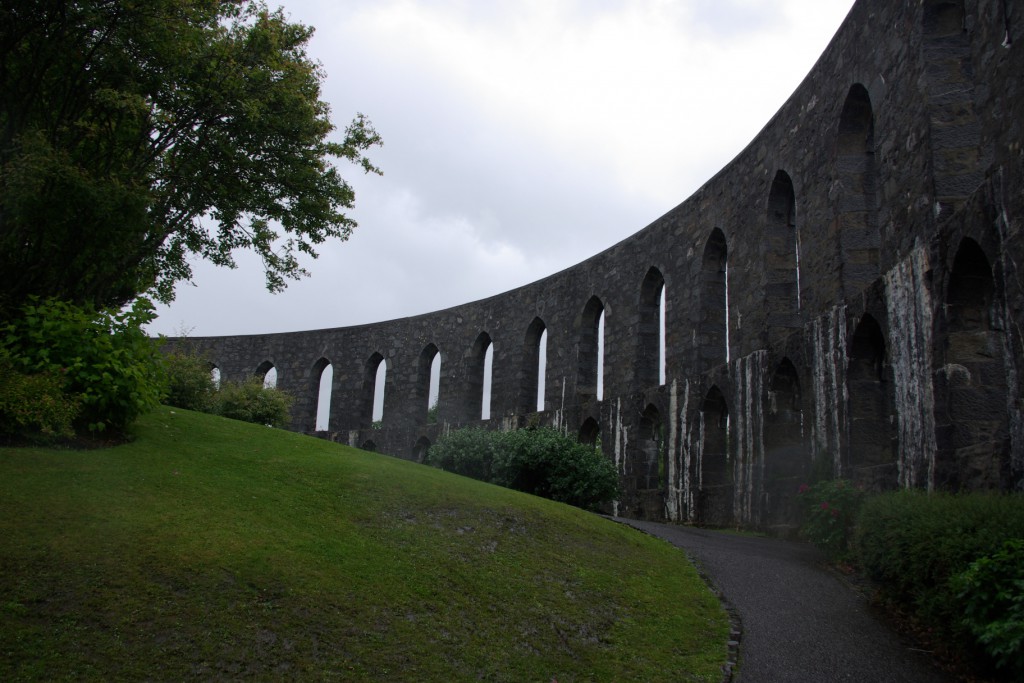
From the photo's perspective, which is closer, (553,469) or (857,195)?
(857,195)

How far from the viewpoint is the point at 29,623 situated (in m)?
4.27

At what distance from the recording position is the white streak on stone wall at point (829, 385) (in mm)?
10094

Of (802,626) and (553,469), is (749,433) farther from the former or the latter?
(802,626)

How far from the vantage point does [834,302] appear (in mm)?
11227

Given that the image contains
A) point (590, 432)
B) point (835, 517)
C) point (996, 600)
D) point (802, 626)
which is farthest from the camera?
point (590, 432)

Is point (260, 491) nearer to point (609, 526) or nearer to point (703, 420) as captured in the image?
point (609, 526)

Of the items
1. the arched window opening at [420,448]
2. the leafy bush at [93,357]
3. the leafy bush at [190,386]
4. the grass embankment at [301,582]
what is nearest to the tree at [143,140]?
the leafy bush at [93,357]

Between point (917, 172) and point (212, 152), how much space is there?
27.7ft

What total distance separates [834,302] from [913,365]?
10.1 feet

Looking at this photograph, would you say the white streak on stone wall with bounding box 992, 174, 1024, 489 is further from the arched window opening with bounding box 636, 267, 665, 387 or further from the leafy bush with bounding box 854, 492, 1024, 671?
the arched window opening with bounding box 636, 267, 665, 387

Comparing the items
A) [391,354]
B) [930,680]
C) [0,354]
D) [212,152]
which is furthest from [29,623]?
[391,354]

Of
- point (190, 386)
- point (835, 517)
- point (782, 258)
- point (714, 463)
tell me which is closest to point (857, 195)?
point (782, 258)

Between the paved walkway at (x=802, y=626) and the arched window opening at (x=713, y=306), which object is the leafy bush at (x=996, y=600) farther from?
the arched window opening at (x=713, y=306)

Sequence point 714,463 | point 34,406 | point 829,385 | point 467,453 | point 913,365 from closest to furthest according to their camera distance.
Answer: point 34,406
point 913,365
point 829,385
point 714,463
point 467,453
